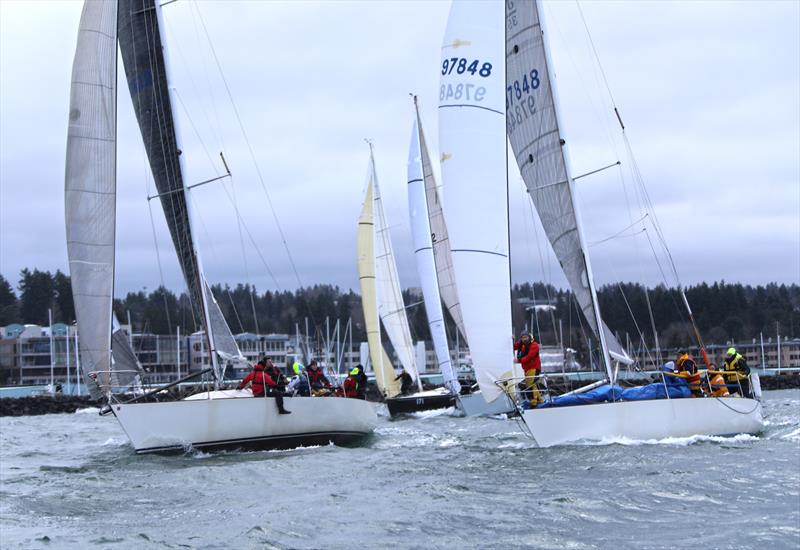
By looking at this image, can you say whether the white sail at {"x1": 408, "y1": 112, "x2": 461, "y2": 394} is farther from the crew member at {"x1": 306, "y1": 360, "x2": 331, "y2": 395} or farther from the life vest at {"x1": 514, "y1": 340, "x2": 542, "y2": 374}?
the life vest at {"x1": 514, "y1": 340, "x2": 542, "y2": 374}

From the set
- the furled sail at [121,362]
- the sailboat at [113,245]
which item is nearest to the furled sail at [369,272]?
the sailboat at [113,245]

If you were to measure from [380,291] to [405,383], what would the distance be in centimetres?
327

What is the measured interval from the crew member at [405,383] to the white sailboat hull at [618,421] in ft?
64.0

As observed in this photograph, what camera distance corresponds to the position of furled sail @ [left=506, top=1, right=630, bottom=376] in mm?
A: 20547

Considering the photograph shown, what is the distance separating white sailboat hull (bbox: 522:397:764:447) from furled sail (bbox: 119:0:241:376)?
7.05m

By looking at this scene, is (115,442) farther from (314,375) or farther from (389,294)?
(389,294)

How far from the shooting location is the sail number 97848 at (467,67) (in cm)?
1977

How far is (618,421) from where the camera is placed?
59.9 feet

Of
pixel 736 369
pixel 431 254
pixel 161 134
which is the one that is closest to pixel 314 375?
pixel 161 134

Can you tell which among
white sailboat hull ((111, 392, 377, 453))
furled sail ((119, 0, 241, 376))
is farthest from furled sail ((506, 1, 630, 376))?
furled sail ((119, 0, 241, 376))

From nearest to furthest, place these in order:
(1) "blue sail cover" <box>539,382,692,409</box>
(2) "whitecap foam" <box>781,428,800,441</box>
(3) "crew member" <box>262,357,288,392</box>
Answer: (1) "blue sail cover" <box>539,382,692,409</box> → (2) "whitecap foam" <box>781,428,800,441</box> → (3) "crew member" <box>262,357,288,392</box>

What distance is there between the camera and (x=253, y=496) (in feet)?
49.8

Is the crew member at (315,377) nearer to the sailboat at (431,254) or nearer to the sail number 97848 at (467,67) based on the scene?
the sail number 97848 at (467,67)

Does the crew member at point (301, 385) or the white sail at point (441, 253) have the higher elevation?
the white sail at point (441, 253)
